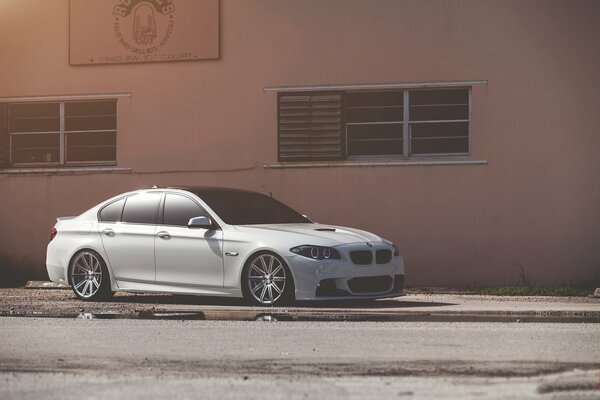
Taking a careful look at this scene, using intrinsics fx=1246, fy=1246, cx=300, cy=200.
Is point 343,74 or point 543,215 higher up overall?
point 343,74

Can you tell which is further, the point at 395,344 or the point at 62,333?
the point at 62,333

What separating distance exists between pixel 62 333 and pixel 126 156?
9232 mm

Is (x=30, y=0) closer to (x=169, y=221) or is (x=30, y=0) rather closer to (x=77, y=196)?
(x=77, y=196)

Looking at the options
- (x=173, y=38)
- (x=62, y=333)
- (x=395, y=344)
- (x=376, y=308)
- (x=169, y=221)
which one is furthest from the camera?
(x=173, y=38)

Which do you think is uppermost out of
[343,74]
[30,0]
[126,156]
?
[30,0]

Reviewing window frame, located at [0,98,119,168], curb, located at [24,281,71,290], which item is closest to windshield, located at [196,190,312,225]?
curb, located at [24,281,71,290]

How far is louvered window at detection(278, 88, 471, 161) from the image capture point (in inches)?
765

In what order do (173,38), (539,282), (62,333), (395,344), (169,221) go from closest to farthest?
(395,344) < (62,333) < (169,221) < (539,282) < (173,38)

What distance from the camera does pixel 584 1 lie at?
18734 mm

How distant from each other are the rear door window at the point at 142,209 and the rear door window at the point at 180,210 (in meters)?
0.18

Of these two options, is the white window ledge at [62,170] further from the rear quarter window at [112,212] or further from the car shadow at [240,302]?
the rear quarter window at [112,212]

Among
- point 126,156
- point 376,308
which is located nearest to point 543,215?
point 376,308

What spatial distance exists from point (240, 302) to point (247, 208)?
1201 mm

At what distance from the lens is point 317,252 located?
14.1 meters
